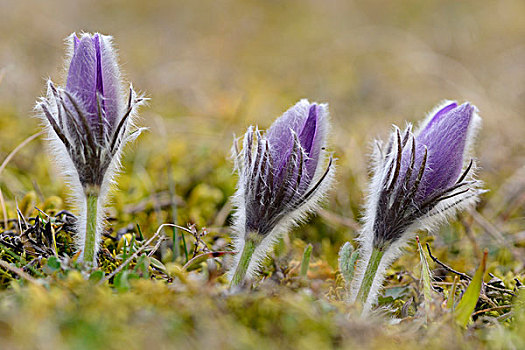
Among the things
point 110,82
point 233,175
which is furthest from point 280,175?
point 233,175

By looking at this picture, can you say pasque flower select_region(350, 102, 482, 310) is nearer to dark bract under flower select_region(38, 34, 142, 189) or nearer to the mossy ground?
the mossy ground

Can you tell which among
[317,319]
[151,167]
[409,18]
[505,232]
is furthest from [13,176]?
[409,18]

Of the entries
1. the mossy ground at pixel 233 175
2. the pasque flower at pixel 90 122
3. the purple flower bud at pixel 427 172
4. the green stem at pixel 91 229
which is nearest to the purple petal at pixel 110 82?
the pasque flower at pixel 90 122

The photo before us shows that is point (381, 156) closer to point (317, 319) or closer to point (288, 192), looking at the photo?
point (288, 192)

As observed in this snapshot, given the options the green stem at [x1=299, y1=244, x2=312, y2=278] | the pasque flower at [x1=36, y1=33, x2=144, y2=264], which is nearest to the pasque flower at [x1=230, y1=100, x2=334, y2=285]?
the green stem at [x1=299, y1=244, x2=312, y2=278]

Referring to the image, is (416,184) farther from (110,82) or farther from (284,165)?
(110,82)

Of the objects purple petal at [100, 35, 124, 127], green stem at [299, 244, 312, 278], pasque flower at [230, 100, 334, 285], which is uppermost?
purple petal at [100, 35, 124, 127]
